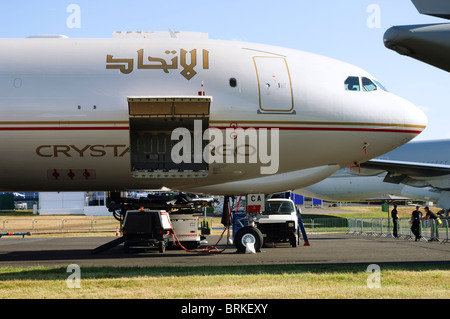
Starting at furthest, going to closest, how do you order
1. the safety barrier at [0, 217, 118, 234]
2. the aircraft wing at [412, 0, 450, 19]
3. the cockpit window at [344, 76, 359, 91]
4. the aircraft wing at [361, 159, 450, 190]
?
1. the safety barrier at [0, 217, 118, 234]
2. the aircraft wing at [361, 159, 450, 190]
3. the cockpit window at [344, 76, 359, 91]
4. the aircraft wing at [412, 0, 450, 19]

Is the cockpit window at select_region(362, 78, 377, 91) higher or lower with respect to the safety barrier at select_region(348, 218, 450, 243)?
higher

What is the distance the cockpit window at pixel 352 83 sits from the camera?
15.7m

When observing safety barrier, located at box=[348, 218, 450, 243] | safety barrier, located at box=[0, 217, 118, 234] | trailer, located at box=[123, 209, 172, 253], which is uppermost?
trailer, located at box=[123, 209, 172, 253]

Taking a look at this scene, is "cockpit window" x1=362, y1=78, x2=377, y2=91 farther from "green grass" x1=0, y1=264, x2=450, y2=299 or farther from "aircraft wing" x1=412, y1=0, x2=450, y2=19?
"aircraft wing" x1=412, y1=0, x2=450, y2=19

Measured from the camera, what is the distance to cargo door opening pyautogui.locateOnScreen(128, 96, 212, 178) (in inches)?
568

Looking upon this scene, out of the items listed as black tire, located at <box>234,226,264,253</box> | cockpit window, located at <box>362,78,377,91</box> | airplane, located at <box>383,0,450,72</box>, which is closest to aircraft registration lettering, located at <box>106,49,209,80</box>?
cockpit window, located at <box>362,78,377,91</box>

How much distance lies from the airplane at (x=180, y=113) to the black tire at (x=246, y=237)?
2.14 m

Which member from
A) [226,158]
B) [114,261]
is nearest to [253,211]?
[226,158]

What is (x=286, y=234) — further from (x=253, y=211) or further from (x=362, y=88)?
(x=362, y=88)

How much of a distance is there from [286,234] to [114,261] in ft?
26.0

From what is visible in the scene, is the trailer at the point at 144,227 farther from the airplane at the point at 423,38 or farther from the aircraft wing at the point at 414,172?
the aircraft wing at the point at 414,172

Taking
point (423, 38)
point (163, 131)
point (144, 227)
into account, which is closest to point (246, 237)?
point (144, 227)

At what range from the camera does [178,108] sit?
14.6m

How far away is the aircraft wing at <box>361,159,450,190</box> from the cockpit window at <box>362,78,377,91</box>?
16.9 metres
